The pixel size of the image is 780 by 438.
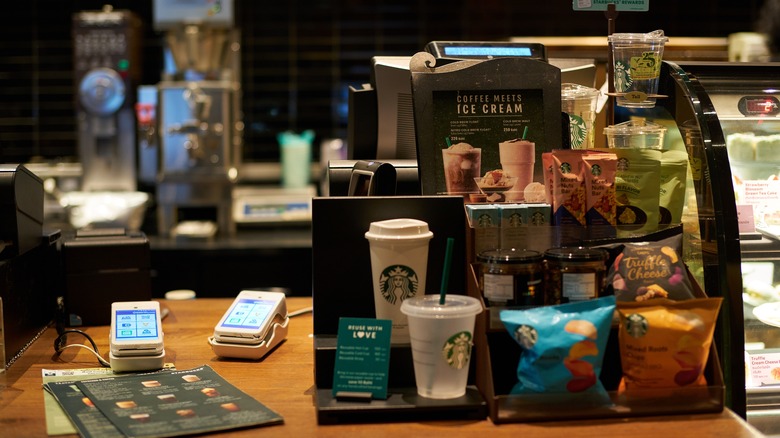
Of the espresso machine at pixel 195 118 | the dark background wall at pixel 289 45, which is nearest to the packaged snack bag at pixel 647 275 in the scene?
the espresso machine at pixel 195 118

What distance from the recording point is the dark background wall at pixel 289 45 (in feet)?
17.6

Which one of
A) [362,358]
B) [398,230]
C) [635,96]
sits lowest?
[362,358]

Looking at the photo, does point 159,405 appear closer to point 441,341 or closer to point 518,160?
point 441,341

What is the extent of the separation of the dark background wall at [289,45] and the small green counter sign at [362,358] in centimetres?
387

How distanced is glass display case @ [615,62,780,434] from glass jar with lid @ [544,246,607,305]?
0.31 m

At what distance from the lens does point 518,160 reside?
1989 mm

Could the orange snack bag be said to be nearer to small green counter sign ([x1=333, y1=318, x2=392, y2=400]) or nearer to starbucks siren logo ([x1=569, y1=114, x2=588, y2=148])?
small green counter sign ([x1=333, y1=318, x2=392, y2=400])

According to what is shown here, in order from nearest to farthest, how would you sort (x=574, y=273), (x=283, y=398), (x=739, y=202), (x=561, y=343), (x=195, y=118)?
(x=561, y=343) → (x=574, y=273) → (x=283, y=398) → (x=739, y=202) → (x=195, y=118)

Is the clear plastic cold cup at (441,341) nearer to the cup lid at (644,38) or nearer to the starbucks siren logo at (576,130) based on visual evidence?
the starbucks siren logo at (576,130)

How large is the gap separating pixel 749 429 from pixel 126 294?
1597 mm

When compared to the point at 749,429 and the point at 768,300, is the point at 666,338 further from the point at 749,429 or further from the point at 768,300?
the point at 768,300

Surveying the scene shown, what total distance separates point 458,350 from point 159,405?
577 mm

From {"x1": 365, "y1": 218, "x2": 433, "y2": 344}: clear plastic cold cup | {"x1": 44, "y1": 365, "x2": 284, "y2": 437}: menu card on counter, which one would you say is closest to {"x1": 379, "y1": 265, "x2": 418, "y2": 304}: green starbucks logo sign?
{"x1": 365, "y1": 218, "x2": 433, "y2": 344}: clear plastic cold cup

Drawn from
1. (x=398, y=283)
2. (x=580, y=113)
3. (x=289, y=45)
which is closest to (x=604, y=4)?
(x=580, y=113)
